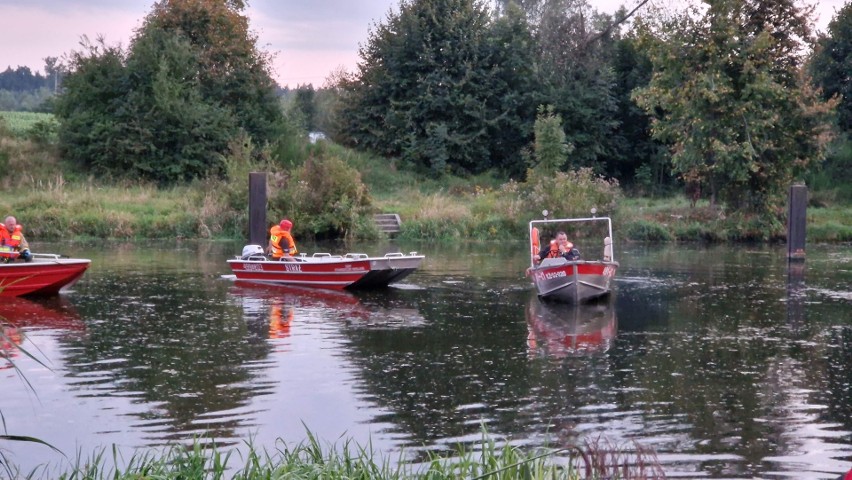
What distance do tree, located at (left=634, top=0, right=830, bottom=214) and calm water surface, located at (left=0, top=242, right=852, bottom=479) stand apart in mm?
14200

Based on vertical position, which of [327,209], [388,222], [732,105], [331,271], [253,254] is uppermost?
[732,105]

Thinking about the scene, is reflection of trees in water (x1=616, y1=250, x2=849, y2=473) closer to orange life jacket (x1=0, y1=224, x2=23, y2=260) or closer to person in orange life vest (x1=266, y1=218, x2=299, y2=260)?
person in orange life vest (x1=266, y1=218, x2=299, y2=260)

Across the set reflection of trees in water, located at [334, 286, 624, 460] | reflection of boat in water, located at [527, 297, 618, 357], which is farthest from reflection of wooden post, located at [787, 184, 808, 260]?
reflection of trees in water, located at [334, 286, 624, 460]

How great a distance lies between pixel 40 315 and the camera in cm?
1945

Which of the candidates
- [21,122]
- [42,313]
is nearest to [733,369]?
[42,313]

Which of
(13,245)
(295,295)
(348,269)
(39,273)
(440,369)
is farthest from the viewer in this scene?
(295,295)

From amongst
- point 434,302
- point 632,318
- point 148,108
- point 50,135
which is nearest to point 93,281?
point 434,302

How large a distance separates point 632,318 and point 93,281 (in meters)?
12.3

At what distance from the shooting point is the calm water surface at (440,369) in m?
10.6

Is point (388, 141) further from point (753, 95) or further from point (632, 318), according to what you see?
point (632, 318)

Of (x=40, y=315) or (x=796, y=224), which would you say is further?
(x=796, y=224)

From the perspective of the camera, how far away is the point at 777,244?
40.8 meters

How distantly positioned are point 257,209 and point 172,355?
15.8 meters

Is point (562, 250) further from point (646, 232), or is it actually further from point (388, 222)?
point (646, 232)
